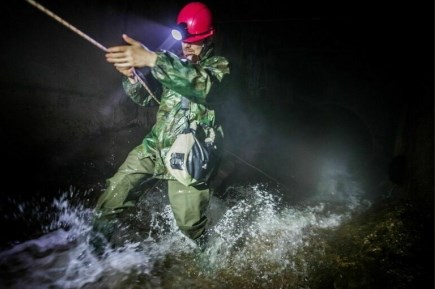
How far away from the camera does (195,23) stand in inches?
119

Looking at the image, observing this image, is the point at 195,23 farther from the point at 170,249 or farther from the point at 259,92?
the point at 259,92

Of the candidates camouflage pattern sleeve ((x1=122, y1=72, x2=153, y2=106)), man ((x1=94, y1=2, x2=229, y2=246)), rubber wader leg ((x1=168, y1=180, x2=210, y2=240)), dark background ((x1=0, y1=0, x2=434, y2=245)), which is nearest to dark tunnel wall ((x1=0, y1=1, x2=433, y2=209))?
dark background ((x1=0, y1=0, x2=434, y2=245))

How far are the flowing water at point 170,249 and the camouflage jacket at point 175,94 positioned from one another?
3.37 ft

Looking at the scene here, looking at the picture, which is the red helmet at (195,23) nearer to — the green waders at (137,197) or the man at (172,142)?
the man at (172,142)

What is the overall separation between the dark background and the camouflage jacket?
0.22m

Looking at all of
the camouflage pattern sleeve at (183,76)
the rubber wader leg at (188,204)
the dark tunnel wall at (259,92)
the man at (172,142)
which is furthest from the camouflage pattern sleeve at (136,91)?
the rubber wader leg at (188,204)

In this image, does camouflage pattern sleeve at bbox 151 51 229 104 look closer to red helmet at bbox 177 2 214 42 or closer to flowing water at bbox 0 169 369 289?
red helmet at bbox 177 2 214 42

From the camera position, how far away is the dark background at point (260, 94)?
363cm

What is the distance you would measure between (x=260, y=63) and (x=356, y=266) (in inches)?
158

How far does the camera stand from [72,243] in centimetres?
335

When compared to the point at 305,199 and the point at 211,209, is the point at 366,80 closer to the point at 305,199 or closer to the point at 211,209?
the point at 305,199

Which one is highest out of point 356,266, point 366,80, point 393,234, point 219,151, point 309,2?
point 309,2

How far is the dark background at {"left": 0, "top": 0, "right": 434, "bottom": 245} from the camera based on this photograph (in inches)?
143

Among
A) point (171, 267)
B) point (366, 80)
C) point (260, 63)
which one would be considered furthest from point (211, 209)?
point (366, 80)
